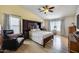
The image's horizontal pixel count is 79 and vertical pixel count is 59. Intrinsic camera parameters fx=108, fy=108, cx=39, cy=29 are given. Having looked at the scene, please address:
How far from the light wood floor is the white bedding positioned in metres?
0.09

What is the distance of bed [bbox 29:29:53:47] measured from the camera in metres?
2.26

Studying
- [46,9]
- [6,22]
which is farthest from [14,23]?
[46,9]

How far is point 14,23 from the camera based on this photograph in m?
2.28

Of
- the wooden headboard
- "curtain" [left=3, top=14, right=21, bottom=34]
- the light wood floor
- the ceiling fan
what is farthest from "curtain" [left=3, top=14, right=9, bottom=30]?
the ceiling fan

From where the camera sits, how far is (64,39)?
2.25 m

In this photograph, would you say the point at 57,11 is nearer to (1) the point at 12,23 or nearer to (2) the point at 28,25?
(2) the point at 28,25

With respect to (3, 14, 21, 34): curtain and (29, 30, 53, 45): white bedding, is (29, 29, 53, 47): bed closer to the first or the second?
(29, 30, 53, 45): white bedding

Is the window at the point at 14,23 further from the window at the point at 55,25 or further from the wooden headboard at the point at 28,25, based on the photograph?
the window at the point at 55,25

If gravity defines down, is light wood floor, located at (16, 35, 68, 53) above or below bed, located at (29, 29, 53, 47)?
below

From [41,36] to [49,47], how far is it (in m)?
0.28
